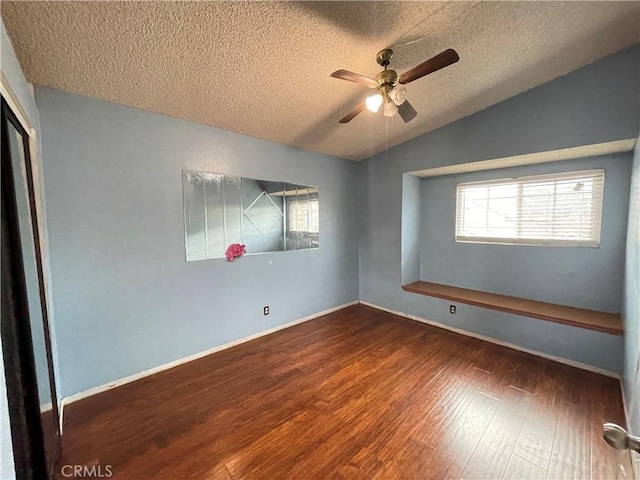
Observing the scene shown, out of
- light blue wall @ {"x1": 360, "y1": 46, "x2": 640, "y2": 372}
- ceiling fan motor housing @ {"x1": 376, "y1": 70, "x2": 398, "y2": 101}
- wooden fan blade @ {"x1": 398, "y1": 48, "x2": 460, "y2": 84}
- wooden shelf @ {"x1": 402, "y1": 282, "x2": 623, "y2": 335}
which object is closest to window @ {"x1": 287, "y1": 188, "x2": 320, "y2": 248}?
light blue wall @ {"x1": 360, "y1": 46, "x2": 640, "y2": 372}

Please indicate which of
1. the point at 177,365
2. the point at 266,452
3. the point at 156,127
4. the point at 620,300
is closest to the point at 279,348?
the point at 177,365

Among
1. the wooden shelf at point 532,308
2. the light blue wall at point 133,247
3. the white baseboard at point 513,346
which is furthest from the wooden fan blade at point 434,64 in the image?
the white baseboard at point 513,346

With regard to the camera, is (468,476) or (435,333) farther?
(435,333)

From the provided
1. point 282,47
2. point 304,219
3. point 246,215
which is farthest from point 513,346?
point 282,47

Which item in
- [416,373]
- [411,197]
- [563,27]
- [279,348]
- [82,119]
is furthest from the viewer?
[411,197]

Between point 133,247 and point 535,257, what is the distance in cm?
430

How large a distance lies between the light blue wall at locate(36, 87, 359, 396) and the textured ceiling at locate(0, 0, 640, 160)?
221 millimetres

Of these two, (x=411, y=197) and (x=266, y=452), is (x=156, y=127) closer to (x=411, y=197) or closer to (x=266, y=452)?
(x=266, y=452)

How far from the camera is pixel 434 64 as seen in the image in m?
1.62

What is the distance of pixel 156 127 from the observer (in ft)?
7.84

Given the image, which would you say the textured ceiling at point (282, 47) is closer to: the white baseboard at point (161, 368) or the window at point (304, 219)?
the window at point (304, 219)

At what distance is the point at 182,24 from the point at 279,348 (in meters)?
2.89

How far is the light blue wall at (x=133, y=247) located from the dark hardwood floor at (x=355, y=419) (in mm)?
348

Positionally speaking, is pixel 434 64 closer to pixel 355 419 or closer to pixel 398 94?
pixel 398 94
